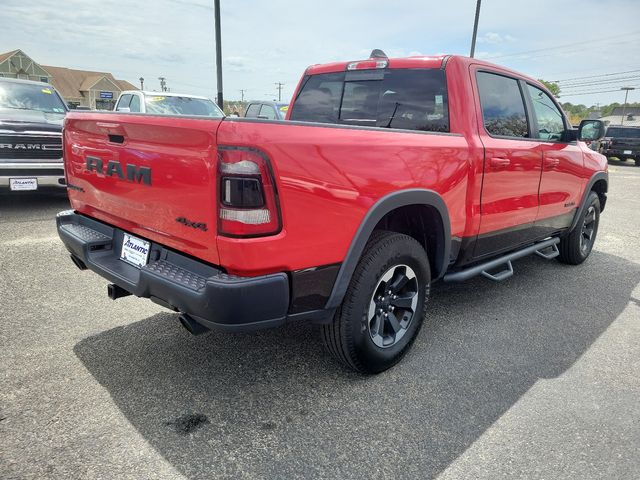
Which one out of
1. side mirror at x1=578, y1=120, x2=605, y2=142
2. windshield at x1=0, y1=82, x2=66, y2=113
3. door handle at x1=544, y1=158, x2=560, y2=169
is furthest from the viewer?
windshield at x1=0, y1=82, x2=66, y2=113

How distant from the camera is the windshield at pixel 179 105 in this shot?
29.8 feet

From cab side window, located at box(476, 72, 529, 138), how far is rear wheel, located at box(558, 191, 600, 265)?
5.79ft

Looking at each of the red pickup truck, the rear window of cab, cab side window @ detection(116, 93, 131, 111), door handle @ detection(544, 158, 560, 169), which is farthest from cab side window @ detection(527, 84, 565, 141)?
cab side window @ detection(116, 93, 131, 111)

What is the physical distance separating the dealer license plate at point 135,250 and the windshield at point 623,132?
79.9ft

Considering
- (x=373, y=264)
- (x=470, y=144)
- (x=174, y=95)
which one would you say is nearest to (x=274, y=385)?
(x=373, y=264)

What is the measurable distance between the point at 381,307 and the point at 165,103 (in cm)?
810

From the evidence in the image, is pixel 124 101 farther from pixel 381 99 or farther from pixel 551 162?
pixel 551 162

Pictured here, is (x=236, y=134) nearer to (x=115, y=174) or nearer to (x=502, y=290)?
(x=115, y=174)

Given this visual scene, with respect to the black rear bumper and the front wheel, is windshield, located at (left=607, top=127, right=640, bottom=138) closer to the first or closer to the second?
the front wheel

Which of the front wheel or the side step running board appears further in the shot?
the side step running board

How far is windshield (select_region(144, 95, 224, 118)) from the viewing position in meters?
9.09

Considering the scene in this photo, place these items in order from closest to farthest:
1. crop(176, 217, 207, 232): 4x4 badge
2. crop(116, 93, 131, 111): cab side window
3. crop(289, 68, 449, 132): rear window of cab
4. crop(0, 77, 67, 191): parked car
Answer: crop(176, 217, 207, 232): 4x4 badge → crop(289, 68, 449, 132): rear window of cab → crop(0, 77, 67, 191): parked car → crop(116, 93, 131, 111): cab side window

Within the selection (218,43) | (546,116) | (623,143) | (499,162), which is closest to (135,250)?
(499,162)

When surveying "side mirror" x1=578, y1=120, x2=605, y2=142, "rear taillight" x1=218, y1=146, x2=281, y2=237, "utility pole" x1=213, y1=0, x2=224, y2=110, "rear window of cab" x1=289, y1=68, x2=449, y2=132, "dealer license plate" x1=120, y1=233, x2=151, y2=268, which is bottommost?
"dealer license plate" x1=120, y1=233, x2=151, y2=268
